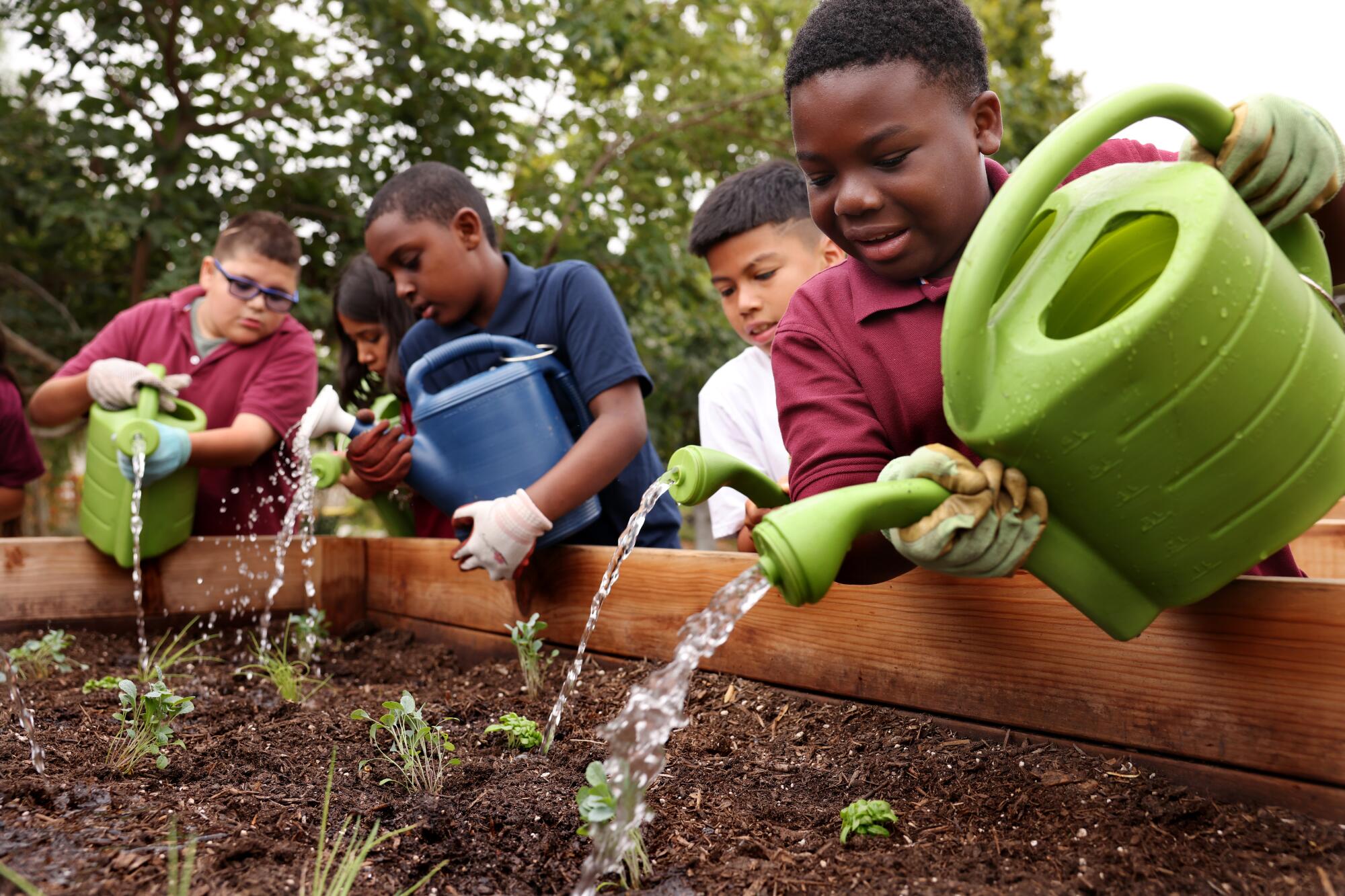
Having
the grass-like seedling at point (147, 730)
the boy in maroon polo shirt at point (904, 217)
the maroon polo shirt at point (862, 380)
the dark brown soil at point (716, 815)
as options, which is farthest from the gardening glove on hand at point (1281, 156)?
the grass-like seedling at point (147, 730)

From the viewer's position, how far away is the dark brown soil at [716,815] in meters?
1.15

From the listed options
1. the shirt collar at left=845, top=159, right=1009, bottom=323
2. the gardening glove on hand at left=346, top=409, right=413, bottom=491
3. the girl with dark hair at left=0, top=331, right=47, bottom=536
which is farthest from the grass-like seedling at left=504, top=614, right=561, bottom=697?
the girl with dark hair at left=0, top=331, right=47, bottom=536

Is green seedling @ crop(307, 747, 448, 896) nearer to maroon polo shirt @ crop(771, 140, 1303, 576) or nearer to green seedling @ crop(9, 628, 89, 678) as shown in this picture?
maroon polo shirt @ crop(771, 140, 1303, 576)

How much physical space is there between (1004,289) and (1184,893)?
67cm

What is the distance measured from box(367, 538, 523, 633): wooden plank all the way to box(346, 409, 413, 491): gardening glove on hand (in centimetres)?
26

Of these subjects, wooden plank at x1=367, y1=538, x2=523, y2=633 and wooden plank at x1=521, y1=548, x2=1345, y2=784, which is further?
wooden plank at x1=367, y1=538, x2=523, y2=633

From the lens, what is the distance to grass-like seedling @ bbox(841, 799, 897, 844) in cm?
129

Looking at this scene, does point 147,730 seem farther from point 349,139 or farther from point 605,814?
point 349,139

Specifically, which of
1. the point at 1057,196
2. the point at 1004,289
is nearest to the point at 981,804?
the point at 1004,289

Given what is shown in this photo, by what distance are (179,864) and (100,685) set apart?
3.83 ft

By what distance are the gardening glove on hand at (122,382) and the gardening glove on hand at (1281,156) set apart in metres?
2.62

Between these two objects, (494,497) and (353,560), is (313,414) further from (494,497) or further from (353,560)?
(353,560)

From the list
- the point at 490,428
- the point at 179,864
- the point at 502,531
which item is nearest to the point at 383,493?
the point at 490,428

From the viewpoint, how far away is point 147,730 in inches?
62.9
